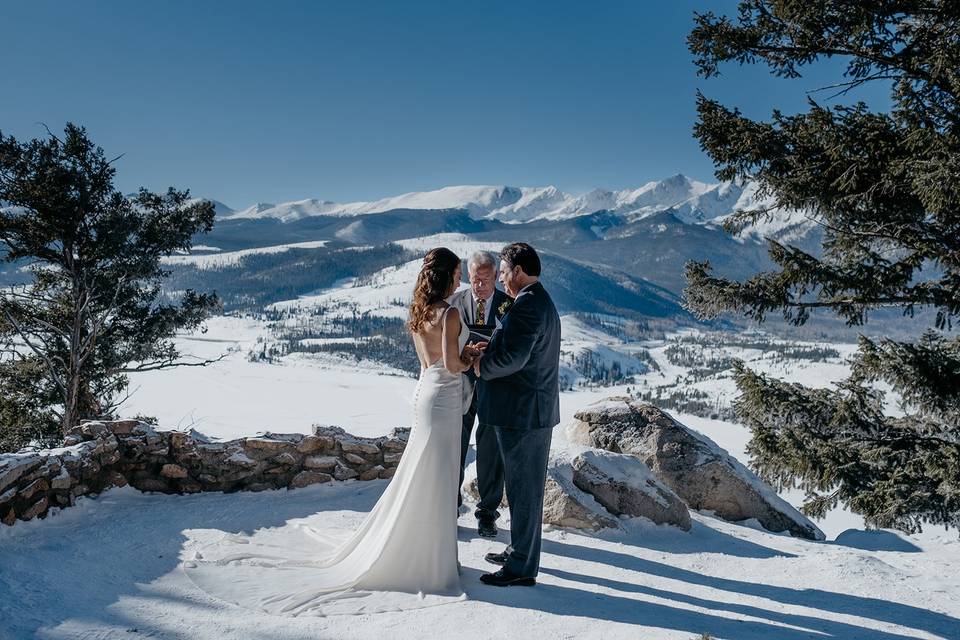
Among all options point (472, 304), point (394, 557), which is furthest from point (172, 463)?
point (472, 304)

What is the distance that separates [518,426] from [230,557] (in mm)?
2816

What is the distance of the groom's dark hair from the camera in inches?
190

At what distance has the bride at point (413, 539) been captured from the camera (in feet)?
14.7

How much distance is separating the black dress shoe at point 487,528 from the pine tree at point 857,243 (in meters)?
3.69

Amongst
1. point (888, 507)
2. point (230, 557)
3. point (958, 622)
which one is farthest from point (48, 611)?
point (888, 507)

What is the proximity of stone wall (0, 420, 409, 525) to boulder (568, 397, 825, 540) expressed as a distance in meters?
3.49

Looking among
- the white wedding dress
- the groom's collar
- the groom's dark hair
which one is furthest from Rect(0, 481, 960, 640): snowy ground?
the groom's dark hair

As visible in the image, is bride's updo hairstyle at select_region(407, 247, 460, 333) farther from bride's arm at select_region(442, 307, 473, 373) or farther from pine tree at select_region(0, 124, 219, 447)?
pine tree at select_region(0, 124, 219, 447)

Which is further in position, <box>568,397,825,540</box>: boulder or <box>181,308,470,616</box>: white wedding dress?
<box>568,397,825,540</box>: boulder

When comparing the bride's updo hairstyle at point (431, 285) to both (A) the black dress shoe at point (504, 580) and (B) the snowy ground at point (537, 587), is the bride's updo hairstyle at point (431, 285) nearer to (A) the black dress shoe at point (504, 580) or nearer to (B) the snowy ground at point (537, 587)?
(A) the black dress shoe at point (504, 580)

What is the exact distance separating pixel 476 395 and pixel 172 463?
13.2 ft

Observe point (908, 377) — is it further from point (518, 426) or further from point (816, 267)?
point (518, 426)

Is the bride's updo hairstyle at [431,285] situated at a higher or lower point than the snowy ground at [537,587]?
higher

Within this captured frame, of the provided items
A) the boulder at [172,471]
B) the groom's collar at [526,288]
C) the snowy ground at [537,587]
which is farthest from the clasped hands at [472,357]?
the boulder at [172,471]
